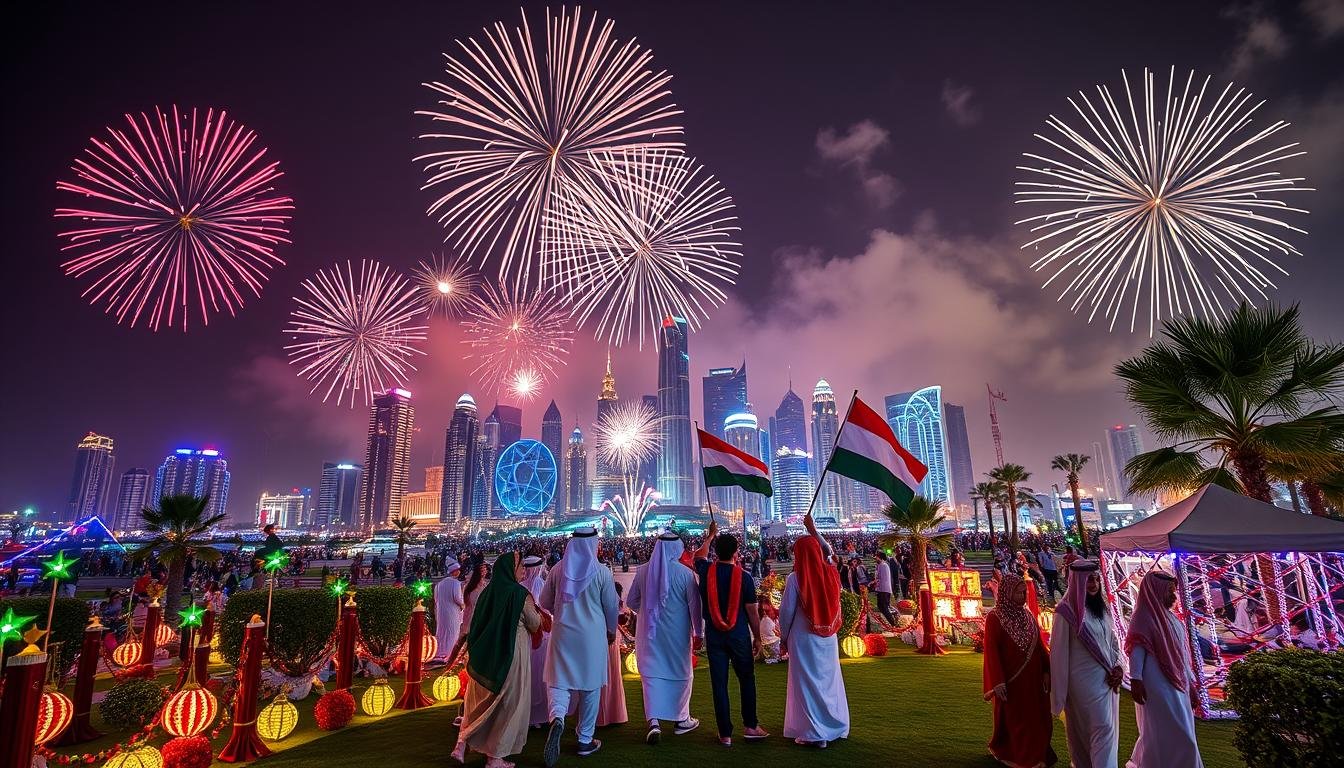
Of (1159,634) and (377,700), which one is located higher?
(1159,634)

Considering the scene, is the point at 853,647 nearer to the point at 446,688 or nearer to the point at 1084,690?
the point at 1084,690

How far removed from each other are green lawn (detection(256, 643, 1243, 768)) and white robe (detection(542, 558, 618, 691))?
27.6 inches

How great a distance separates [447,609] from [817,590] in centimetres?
779

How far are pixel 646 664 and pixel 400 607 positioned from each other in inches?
264

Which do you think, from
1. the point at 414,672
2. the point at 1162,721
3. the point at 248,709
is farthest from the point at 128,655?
the point at 1162,721

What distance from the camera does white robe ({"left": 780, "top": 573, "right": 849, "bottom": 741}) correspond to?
6.21 metres

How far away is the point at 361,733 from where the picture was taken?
718cm

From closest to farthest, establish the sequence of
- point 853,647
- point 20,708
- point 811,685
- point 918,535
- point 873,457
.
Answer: point 20,708, point 811,685, point 873,457, point 853,647, point 918,535

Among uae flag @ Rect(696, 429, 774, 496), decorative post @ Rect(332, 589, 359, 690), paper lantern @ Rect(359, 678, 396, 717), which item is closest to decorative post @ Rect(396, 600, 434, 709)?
paper lantern @ Rect(359, 678, 396, 717)

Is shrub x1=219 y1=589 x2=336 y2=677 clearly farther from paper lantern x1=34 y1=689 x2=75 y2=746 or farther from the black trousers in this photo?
the black trousers

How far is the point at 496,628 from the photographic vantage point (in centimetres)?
591

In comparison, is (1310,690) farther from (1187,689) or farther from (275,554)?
(275,554)

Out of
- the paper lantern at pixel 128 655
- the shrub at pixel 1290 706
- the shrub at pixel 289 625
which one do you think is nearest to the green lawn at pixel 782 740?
the shrub at pixel 1290 706

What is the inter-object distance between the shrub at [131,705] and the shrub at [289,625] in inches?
63.5
